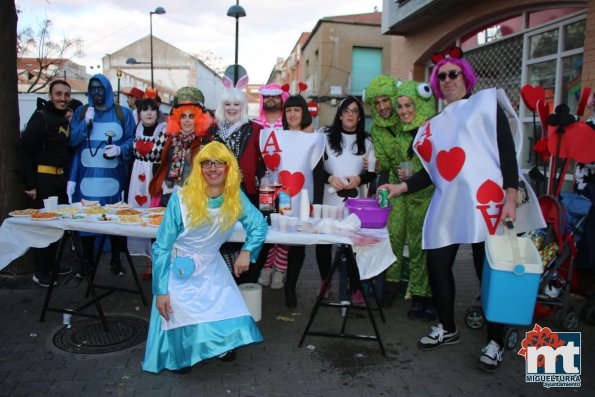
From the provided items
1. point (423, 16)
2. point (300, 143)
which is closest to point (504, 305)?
point (300, 143)

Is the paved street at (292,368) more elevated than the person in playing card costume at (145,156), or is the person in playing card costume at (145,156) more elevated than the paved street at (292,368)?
the person in playing card costume at (145,156)

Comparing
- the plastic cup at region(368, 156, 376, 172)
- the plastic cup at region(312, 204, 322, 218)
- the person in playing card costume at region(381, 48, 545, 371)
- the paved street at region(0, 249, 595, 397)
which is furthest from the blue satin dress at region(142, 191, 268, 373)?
the plastic cup at region(368, 156, 376, 172)

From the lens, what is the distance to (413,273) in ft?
13.0

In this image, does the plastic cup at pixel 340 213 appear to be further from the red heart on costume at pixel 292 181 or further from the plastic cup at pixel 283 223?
the red heart on costume at pixel 292 181

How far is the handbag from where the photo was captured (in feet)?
9.48

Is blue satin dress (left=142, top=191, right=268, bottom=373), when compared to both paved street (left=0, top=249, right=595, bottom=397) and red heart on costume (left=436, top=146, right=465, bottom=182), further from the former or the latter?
red heart on costume (left=436, top=146, right=465, bottom=182)

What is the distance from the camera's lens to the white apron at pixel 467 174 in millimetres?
3070

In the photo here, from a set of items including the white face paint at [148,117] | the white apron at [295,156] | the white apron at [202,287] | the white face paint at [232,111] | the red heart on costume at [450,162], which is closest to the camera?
the white apron at [202,287]

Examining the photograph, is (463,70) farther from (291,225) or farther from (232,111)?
(232,111)

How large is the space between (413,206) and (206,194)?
1.76 meters

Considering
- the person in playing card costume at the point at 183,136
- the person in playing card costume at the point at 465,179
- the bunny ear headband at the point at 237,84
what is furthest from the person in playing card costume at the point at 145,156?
the person in playing card costume at the point at 465,179

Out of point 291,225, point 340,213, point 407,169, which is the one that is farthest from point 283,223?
point 407,169

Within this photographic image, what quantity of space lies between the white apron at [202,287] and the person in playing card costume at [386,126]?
1602mm

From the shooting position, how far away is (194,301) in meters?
2.90
